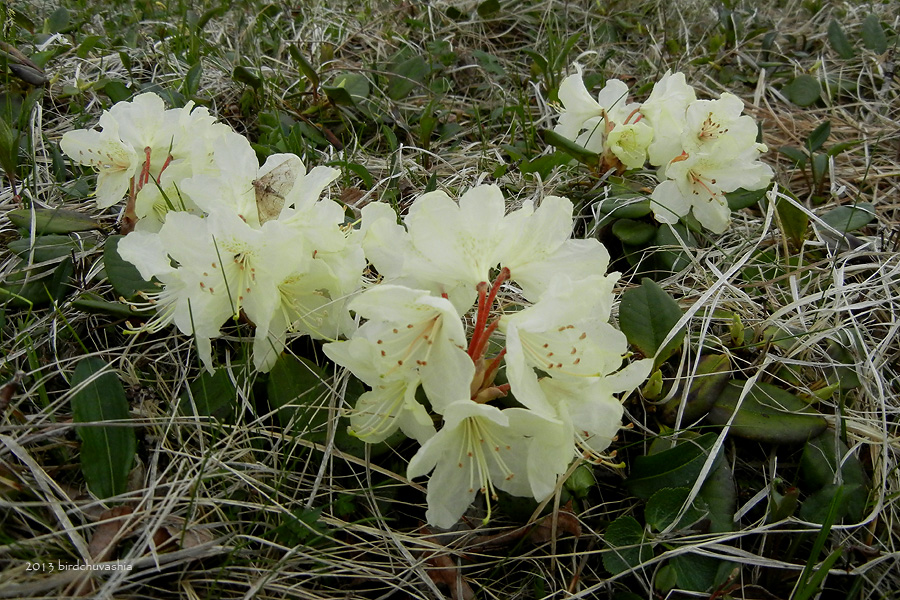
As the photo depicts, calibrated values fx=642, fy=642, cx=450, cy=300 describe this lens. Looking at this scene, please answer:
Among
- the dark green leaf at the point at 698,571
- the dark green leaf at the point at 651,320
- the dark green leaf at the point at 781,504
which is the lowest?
the dark green leaf at the point at 698,571

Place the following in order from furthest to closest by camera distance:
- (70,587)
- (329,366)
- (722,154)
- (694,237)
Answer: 1. (694,237)
2. (722,154)
3. (329,366)
4. (70,587)

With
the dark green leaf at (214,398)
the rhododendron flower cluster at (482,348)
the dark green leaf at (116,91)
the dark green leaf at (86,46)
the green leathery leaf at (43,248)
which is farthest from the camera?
the dark green leaf at (86,46)

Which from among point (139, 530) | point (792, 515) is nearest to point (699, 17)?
point (792, 515)

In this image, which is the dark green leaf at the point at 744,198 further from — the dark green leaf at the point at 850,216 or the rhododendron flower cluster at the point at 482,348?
the rhododendron flower cluster at the point at 482,348

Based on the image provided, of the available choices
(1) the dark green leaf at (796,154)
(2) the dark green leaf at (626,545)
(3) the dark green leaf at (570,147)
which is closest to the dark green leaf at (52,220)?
(3) the dark green leaf at (570,147)

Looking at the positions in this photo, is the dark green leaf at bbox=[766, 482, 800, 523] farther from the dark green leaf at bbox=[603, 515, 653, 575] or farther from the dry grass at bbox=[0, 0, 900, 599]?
the dark green leaf at bbox=[603, 515, 653, 575]

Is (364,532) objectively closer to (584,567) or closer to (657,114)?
(584,567)
